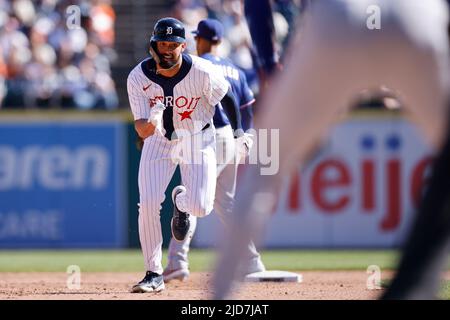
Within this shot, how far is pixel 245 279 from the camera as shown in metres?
8.43

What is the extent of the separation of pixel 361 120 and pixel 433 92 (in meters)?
10.1

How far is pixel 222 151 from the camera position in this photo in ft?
27.7

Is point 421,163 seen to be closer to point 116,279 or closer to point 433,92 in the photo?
point 116,279

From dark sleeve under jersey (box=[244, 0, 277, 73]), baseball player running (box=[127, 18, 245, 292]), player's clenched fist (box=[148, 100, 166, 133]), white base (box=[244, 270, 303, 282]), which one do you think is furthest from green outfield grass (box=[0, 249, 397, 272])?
player's clenched fist (box=[148, 100, 166, 133])

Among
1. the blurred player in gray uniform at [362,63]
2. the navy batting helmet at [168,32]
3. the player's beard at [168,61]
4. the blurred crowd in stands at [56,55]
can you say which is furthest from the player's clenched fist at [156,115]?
the blurred crowd in stands at [56,55]

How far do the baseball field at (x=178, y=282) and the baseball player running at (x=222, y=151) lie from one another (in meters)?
0.21

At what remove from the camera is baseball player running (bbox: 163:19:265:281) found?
8.45 meters

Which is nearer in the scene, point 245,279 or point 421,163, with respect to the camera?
point 245,279

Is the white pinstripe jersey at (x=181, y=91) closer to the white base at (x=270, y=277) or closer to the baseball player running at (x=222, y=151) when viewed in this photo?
the baseball player running at (x=222, y=151)

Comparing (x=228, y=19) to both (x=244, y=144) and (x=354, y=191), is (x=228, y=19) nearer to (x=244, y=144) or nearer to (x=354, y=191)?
(x=354, y=191)

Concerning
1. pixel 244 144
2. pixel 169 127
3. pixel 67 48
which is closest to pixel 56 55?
pixel 67 48

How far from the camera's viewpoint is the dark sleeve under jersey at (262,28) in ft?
23.9

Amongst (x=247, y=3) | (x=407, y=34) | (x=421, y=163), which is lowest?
(x=421, y=163)
